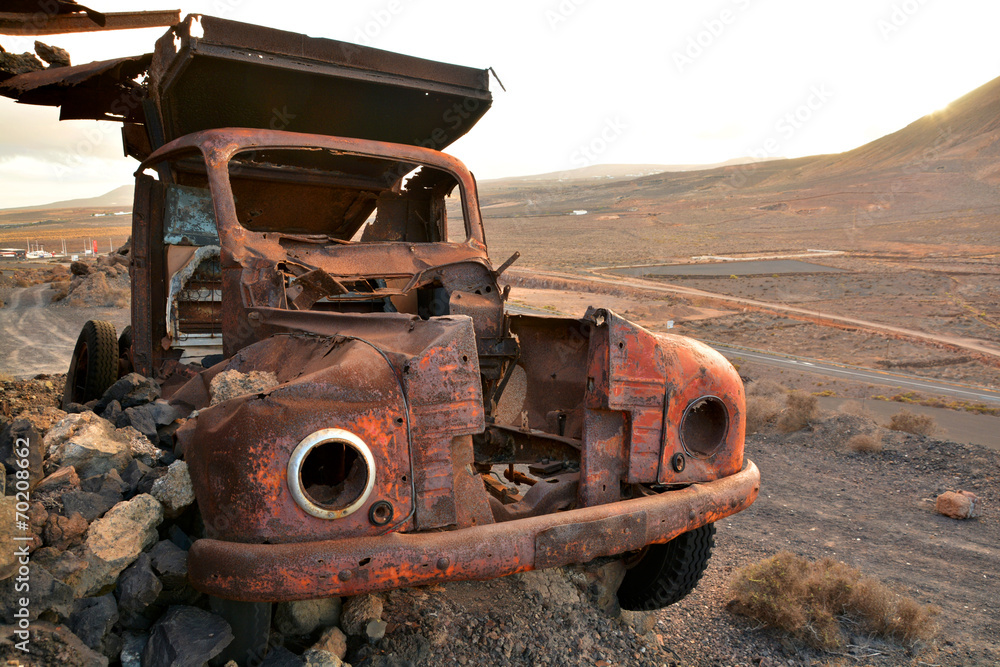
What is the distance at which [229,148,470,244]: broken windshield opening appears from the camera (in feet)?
16.6

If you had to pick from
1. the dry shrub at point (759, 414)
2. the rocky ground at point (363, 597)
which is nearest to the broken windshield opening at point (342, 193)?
the rocky ground at point (363, 597)

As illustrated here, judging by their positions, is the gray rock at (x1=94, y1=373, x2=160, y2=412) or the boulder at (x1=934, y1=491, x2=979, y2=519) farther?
the boulder at (x1=934, y1=491, x2=979, y2=519)

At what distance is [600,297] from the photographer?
3011 cm

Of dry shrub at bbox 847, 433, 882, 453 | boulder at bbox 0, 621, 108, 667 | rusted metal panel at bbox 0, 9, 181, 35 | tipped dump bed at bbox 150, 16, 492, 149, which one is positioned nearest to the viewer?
boulder at bbox 0, 621, 108, 667

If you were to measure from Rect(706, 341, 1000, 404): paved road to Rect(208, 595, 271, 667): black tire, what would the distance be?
53.8ft

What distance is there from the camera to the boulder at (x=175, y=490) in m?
2.44

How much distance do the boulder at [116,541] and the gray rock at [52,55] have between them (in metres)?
4.99

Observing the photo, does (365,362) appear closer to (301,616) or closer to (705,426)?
(301,616)

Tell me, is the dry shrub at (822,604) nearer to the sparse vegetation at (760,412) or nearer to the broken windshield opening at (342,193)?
the broken windshield opening at (342,193)

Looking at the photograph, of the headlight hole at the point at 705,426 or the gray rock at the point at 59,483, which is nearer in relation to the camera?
the gray rock at the point at 59,483

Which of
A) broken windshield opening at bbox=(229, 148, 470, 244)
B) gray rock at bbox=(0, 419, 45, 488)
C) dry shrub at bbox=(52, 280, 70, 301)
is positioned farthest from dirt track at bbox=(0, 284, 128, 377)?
gray rock at bbox=(0, 419, 45, 488)

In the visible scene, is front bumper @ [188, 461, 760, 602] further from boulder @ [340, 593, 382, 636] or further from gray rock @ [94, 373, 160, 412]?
gray rock @ [94, 373, 160, 412]

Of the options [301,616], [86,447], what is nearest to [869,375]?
[301,616]

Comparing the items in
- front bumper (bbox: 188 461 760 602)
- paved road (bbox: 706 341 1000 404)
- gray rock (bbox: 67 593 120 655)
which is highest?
front bumper (bbox: 188 461 760 602)
